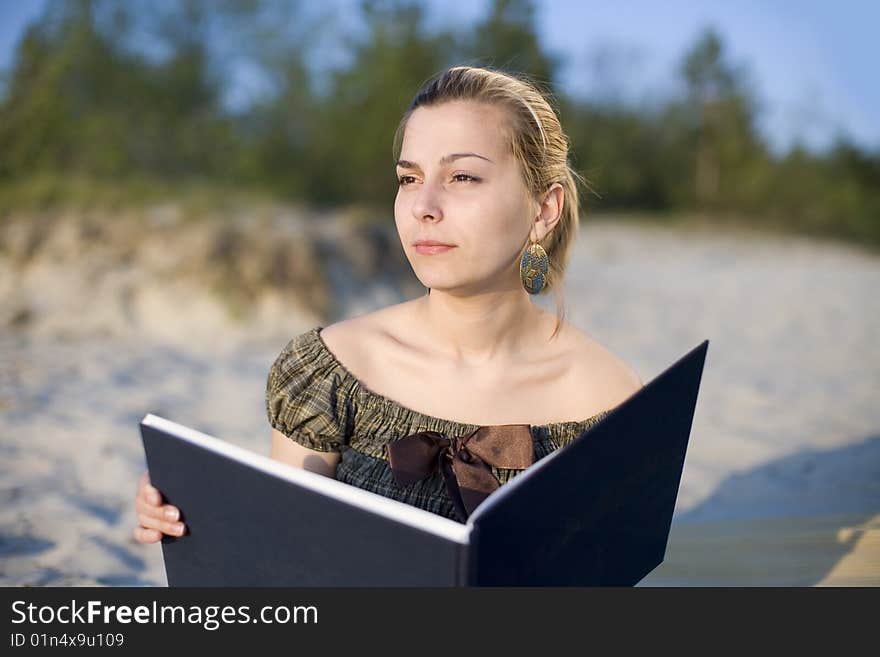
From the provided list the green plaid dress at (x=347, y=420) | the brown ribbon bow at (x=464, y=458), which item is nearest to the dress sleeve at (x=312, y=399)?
the green plaid dress at (x=347, y=420)

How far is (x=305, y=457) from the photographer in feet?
5.97

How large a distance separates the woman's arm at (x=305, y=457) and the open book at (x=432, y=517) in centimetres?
40

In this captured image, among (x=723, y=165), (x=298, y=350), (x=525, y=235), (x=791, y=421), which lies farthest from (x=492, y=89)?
(x=723, y=165)

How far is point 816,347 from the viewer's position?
21.4ft

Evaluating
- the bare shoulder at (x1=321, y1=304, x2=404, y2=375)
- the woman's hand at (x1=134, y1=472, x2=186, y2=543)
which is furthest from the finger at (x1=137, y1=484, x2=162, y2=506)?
the bare shoulder at (x1=321, y1=304, x2=404, y2=375)

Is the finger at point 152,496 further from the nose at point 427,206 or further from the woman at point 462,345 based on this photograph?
the nose at point 427,206

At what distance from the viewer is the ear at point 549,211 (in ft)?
6.01

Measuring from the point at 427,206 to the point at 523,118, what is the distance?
1.01 feet

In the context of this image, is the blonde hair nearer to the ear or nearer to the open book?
the ear

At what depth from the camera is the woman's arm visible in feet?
5.97

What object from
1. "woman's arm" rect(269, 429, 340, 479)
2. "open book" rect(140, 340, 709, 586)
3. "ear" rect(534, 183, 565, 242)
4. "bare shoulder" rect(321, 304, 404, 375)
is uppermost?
"ear" rect(534, 183, 565, 242)

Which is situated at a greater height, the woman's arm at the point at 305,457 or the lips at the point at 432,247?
the lips at the point at 432,247

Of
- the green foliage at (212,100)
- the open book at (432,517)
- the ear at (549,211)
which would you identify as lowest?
the open book at (432,517)

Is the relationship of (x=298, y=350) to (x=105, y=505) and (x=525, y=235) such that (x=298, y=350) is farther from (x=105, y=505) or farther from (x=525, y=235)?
(x=105, y=505)
